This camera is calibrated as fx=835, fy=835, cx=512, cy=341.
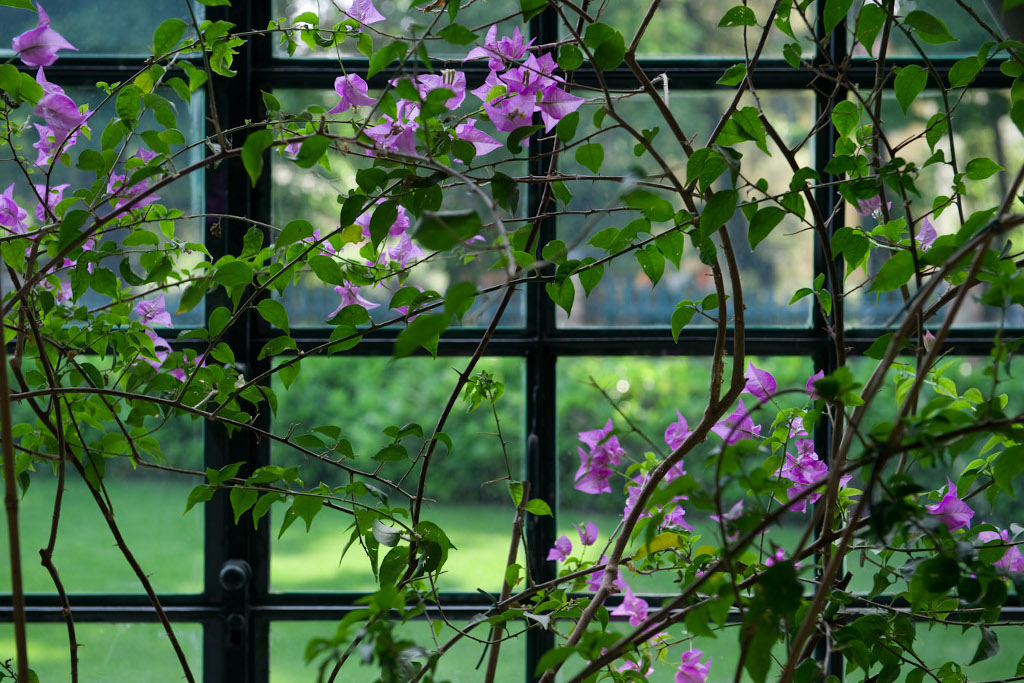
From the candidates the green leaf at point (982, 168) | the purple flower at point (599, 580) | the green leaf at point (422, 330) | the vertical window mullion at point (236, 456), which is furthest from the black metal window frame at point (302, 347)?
the green leaf at point (422, 330)

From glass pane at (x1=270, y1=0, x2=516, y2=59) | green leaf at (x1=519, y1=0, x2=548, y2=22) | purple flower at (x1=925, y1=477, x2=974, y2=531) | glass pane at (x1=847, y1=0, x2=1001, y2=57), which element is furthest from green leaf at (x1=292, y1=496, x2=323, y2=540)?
glass pane at (x1=847, y1=0, x2=1001, y2=57)

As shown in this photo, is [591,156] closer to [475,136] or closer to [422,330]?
[475,136]

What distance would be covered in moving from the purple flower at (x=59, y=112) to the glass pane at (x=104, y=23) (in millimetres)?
579

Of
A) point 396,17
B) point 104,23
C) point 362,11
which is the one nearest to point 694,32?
point 396,17

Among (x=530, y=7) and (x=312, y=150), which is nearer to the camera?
(x=312, y=150)

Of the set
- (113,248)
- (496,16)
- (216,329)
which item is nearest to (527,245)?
(216,329)

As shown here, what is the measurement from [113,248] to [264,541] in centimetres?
62

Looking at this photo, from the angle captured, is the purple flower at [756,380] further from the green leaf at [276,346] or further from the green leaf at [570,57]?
the green leaf at [276,346]

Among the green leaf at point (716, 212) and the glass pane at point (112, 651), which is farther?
the glass pane at point (112, 651)

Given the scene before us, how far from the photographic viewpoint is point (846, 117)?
34.0 inches

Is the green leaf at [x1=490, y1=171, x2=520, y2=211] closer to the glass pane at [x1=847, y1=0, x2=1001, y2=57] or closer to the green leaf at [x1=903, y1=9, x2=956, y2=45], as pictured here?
the green leaf at [x1=903, y1=9, x2=956, y2=45]

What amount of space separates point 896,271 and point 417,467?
88cm

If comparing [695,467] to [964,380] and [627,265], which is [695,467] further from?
[964,380]

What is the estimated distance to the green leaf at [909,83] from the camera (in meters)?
0.78
